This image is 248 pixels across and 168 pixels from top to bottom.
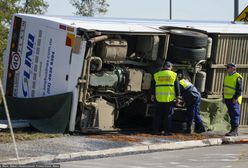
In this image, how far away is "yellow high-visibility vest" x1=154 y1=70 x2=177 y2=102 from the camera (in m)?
13.6

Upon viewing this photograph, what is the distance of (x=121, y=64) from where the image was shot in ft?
44.7

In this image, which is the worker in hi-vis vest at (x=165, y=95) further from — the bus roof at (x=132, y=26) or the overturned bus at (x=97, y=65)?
the bus roof at (x=132, y=26)

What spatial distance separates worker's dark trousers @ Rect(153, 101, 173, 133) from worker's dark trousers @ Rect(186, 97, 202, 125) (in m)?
0.44

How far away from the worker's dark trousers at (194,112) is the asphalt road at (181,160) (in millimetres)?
1501

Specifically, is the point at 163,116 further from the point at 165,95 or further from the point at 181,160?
the point at 181,160

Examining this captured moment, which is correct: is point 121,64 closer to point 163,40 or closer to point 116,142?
point 163,40

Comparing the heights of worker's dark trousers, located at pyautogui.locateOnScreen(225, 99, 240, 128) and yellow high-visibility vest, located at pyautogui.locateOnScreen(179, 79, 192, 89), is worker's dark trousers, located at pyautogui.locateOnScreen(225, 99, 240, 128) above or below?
below

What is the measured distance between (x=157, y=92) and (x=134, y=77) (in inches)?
22.6

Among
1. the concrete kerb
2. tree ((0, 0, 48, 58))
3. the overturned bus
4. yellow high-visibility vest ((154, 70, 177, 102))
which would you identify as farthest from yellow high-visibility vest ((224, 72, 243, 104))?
tree ((0, 0, 48, 58))

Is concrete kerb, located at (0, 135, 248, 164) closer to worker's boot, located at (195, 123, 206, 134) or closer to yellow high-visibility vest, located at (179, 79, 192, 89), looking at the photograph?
worker's boot, located at (195, 123, 206, 134)

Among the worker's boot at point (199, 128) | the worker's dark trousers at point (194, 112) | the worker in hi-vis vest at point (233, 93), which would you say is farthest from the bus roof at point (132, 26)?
the worker's boot at point (199, 128)

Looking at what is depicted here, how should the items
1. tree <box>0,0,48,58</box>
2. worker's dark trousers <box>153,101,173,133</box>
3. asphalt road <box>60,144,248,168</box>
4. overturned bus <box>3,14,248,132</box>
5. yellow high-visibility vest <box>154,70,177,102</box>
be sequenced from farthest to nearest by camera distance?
tree <box>0,0,48,58</box>
worker's dark trousers <box>153,101,173,133</box>
yellow high-visibility vest <box>154,70,177,102</box>
overturned bus <box>3,14,248,132</box>
asphalt road <box>60,144,248,168</box>

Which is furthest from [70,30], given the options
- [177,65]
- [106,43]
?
[177,65]

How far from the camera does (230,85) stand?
14.1 metres
